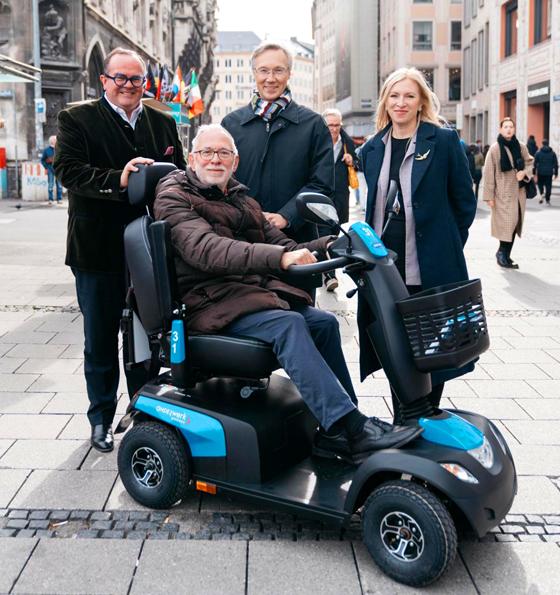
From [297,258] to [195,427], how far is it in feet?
2.78

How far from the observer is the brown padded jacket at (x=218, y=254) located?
11.7 ft

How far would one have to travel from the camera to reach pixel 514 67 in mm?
38812

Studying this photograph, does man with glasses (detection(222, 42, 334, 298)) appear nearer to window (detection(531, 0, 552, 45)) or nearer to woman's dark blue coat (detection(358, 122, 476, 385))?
woman's dark blue coat (detection(358, 122, 476, 385))

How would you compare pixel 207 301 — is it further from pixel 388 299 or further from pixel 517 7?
pixel 517 7

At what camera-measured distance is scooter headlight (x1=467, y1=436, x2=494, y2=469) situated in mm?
3146

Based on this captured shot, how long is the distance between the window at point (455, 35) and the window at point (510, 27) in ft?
84.1

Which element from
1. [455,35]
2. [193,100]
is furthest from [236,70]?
[193,100]

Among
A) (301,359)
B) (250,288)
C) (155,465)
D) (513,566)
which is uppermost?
(250,288)

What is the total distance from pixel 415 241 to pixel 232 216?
3.19 ft

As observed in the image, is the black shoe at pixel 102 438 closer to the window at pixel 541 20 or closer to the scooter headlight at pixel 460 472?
the scooter headlight at pixel 460 472

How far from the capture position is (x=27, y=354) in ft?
21.1

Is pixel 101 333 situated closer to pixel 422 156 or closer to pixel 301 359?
pixel 301 359

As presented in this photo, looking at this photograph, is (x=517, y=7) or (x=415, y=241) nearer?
(x=415, y=241)

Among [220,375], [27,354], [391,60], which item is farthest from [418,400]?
[391,60]
